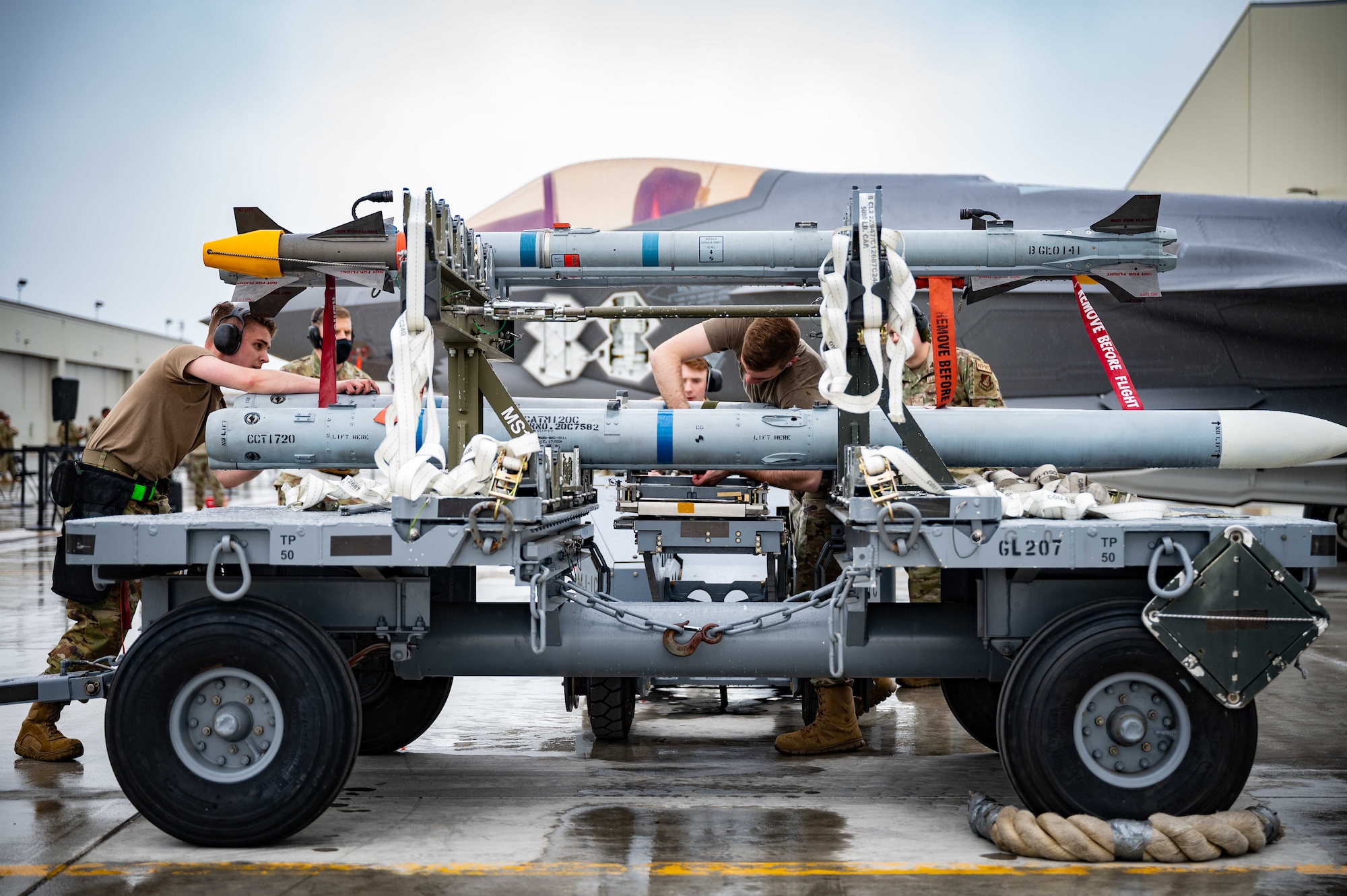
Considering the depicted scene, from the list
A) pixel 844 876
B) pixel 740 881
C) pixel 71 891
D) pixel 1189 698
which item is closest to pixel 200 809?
pixel 71 891

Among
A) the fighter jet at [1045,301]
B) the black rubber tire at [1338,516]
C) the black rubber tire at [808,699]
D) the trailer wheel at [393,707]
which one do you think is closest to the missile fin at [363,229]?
the trailer wheel at [393,707]

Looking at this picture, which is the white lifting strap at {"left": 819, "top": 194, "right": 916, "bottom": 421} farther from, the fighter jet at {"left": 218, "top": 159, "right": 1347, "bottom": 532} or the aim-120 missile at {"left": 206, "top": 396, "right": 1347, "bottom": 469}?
the fighter jet at {"left": 218, "top": 159, "right": 1347, "bottom": 532}

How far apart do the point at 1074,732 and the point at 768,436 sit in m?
1.68

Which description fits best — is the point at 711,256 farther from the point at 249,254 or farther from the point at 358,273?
the point at 249,254

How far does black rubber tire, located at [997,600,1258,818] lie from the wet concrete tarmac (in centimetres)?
19

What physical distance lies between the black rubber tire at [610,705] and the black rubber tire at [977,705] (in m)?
1.33

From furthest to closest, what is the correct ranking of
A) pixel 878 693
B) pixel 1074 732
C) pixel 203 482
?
pixel 203 482 < pixel 878 693 < pixel 1074 732

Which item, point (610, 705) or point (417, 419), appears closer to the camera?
point (417, 419)

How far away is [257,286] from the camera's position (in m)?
4.58

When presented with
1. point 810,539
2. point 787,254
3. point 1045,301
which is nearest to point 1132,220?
point 787,254

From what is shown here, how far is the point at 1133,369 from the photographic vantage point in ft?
30.6

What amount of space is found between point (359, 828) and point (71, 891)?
835 mm

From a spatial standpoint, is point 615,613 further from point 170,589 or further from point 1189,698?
point 1189,698

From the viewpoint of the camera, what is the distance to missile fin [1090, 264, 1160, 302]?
4.67 meters
